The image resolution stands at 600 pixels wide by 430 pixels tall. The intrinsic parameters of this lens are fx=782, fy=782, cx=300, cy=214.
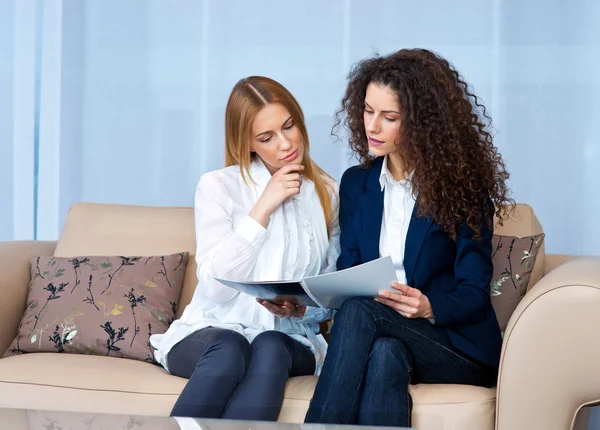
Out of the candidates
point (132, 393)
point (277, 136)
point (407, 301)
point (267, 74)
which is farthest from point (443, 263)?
point (267, 74)

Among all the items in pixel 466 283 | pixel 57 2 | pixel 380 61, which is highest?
pixel 57 2

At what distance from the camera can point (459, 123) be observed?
A: 192cm

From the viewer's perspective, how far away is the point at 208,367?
171cm

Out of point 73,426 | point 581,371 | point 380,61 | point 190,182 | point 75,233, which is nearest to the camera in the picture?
point 73,426

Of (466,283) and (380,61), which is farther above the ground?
(380,61)

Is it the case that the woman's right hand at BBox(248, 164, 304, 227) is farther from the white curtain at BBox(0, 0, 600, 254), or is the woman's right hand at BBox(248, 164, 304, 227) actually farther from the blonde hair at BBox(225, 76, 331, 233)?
the white curtain at BBox(0, 0, 600, 254)

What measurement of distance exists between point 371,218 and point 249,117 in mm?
410

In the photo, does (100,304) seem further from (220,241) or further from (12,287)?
(220,241)

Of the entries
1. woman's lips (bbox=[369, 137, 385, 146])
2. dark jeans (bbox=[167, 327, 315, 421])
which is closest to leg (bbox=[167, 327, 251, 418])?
dark jeans (bbox=[167, 327, 315, 421])

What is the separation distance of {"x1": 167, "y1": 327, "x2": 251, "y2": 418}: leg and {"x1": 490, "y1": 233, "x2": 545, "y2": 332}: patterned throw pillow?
667 millimetres

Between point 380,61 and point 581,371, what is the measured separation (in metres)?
0.88

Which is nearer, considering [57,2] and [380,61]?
[380,61]

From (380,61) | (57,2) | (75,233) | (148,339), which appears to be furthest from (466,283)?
(57,2)

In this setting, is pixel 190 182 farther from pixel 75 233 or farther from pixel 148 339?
pixel 148 339
